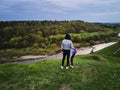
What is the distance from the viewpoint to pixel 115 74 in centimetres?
1784

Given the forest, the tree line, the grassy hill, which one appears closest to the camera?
→ the grassy hill

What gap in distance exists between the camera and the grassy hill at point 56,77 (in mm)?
15160

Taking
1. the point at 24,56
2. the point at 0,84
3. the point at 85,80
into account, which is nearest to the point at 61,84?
the point at 85,80

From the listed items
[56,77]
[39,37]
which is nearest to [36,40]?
[39,37]

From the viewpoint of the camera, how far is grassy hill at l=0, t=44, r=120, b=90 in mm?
15160

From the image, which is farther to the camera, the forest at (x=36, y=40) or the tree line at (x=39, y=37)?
the tree line at (x=39, y=37)

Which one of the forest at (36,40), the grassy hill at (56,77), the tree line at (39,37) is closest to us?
the grassy hill at (56,77)

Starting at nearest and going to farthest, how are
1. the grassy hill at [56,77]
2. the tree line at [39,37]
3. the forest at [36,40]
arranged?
the grassy hill at [56,77] → the forest at [36,40] → the tree line at [39,37]

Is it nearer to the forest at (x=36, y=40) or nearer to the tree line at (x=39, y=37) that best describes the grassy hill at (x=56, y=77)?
the forest at (x=36, y=40)

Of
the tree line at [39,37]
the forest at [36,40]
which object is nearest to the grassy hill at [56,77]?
the forest at [36,40]

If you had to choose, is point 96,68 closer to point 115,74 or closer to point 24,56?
point 115,74

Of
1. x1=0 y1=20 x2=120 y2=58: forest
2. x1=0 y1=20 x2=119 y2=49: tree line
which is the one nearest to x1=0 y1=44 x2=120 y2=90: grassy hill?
x1=0 y1=20 x2=120 y2=58: forest

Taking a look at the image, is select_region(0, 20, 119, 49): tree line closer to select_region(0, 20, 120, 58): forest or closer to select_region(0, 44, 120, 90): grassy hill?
select_region(0, 20, 120, 58): forest

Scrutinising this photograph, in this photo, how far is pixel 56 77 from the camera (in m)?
16.1
